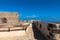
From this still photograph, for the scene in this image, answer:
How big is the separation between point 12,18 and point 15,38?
4.37 metres

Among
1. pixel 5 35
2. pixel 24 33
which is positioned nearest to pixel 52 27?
pixel 24 33

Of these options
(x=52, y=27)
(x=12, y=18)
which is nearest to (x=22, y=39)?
(x=52, y=27)

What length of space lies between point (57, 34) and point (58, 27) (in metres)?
0.41

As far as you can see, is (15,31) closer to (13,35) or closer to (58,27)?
(13,35)

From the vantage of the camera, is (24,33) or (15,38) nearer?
(15,38)

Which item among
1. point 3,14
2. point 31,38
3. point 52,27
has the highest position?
point 3,14

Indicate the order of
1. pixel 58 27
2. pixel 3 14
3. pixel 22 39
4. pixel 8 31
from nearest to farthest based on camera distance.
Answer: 1. pixel 58 27
2. pixel 22 39
3. pixel 8 31
4. pixel 3 14

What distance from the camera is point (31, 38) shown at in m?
8.66

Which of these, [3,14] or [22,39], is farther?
[3,14]

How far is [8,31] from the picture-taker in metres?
9.03

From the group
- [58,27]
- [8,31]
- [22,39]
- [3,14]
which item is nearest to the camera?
[58,27]

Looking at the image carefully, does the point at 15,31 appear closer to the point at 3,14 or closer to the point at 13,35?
the point at 13,35

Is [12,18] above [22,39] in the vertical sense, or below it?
above

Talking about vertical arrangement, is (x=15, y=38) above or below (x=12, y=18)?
below
